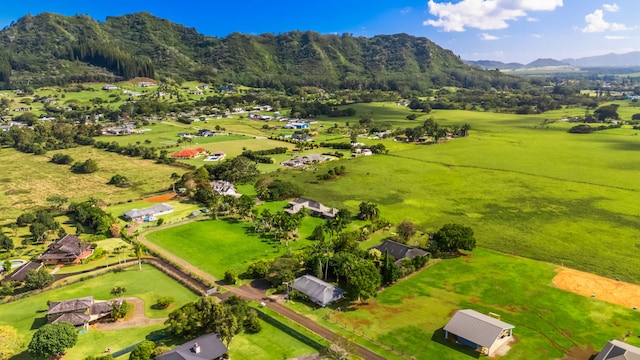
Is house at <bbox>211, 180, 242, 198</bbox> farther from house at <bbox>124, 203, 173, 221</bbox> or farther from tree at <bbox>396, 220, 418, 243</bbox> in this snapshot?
tree at <bbox>396, 220, 418, 243</bbox>

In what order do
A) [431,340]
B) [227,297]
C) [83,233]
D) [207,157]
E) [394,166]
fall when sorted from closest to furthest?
[431,340] → [227,297] → [83,233] → [394,166] → [207,157]

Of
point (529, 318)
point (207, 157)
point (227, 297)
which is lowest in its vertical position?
point (529, 318)

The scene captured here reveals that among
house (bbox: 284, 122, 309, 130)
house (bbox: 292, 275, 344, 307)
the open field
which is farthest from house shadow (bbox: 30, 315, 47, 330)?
house (bbox: 284, 122, 309, 130)

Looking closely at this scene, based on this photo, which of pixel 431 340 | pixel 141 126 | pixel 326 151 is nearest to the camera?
pixel 431 340

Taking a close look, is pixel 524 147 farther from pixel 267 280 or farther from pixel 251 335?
pixel 251 335

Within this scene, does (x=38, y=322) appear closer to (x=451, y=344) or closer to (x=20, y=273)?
(x=20, y=273)

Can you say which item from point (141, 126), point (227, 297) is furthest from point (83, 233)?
point (141, 126)

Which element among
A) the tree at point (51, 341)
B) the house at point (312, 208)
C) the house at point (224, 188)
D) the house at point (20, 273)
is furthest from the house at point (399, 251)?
the house at point (20, 273)
